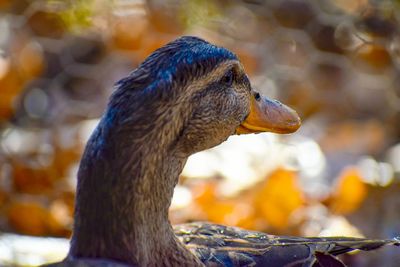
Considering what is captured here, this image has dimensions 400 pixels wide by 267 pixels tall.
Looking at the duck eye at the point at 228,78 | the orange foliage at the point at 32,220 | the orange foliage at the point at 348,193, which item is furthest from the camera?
the orange foliage at the point at 348,193

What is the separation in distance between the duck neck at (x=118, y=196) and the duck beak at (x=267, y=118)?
28 centimetres

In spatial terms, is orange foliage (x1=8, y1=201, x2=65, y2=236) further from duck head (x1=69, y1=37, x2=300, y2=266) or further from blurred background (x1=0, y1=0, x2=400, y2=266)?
duck head (x1=69, y1=37, x2=300, y2=266)

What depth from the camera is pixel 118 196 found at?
1.73m

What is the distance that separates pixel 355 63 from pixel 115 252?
258 cm

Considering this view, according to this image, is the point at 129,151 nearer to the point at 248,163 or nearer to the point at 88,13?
the point at 248,163

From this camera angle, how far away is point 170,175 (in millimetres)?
1820

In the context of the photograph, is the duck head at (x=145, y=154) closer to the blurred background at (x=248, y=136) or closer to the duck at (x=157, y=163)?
the duck at (x=157, y=163)

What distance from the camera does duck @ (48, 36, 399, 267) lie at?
5.67 feet

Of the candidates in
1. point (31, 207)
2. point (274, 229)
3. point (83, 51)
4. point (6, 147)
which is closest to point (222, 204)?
point (274, 229)

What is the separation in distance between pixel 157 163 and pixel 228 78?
0.24m

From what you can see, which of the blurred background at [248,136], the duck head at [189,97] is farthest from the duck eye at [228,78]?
the blurred background at [248,136]

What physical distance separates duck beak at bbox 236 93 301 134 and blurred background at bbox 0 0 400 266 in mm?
712

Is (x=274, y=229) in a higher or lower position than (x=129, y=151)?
higher

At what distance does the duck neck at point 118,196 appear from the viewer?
1725mm
